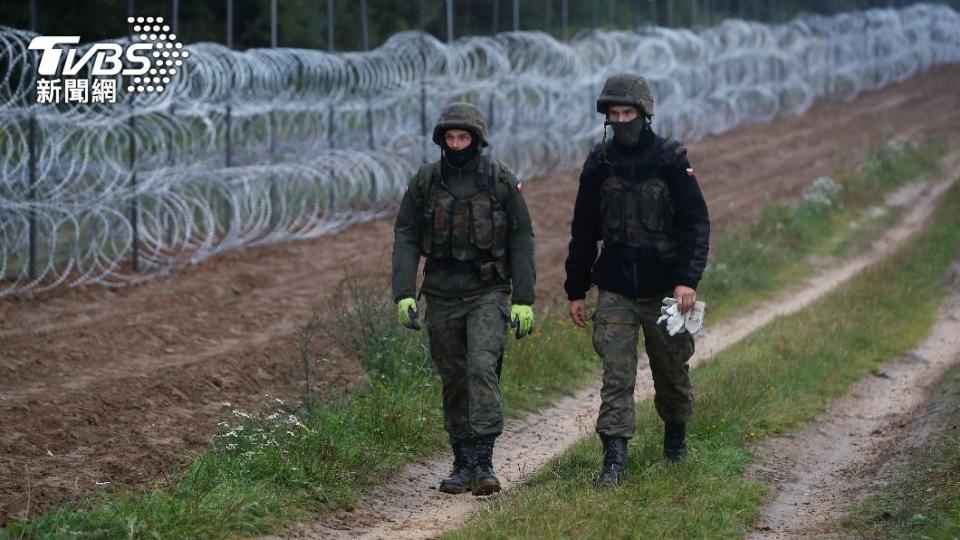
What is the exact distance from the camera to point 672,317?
725cm

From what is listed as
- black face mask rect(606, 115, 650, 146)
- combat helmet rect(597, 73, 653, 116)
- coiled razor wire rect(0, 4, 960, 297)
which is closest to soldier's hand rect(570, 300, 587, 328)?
black face mask rect(606, 115, 650, 146)

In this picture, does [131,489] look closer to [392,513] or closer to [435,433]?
[392,513]

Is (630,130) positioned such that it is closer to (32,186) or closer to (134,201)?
(32,186)

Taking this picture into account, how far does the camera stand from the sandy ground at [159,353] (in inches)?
314

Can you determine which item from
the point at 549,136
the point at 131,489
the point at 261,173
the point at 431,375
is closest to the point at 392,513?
the point at 131,489

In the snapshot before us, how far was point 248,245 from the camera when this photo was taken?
661 inches

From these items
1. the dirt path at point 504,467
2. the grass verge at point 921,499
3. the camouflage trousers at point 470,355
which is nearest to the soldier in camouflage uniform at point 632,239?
the camouflage trousers at point 470,355

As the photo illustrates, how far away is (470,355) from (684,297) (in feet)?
3.71

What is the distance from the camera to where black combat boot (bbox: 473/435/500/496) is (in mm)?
7488

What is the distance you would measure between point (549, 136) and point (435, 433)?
52.2 ft

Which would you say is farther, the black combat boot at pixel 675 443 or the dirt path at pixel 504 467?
the black combat boot at pixel 675 443

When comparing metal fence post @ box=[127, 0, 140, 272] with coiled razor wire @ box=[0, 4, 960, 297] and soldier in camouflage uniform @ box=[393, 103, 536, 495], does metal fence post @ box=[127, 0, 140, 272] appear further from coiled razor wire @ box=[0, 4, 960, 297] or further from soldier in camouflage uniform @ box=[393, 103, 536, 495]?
soldier in camouflage uniform @ box=[393, 103, 536, 495]

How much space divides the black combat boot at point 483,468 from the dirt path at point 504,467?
0.07 m

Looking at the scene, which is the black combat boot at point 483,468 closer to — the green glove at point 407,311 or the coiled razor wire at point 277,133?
the green glove at point 407,311
